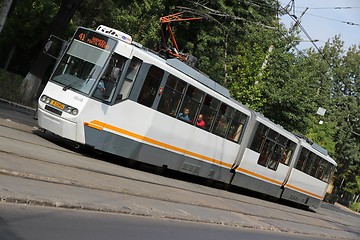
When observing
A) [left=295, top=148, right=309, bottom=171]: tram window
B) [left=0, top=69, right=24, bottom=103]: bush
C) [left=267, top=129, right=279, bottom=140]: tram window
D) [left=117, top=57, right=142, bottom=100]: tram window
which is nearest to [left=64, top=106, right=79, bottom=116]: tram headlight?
[left=117, top=57, right=142, bottom=100]: tram window

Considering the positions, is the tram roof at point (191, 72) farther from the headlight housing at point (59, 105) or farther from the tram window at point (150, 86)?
the headlight housing at point (59, 105)

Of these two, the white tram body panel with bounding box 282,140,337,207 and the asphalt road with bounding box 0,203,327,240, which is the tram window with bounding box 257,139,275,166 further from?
the asphalt road with bounding box 0,203,327,240

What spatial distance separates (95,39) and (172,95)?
2.77 metres

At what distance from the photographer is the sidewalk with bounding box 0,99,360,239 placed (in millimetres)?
8555

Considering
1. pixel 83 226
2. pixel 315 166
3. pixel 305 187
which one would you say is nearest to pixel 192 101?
pixel 83 226

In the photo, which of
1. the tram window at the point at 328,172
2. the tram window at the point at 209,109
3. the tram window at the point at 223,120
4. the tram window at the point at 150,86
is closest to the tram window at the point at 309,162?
the tram window at the point at 328,172

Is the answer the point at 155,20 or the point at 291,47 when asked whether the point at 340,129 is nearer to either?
the point at 291,47

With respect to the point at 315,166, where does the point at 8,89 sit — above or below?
below

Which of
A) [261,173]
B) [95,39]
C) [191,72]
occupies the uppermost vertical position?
[191,72]

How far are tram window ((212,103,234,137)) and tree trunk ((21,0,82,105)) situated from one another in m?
10.6

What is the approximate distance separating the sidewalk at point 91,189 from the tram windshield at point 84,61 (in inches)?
67.4

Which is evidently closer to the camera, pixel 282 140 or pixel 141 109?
pixel 141 109

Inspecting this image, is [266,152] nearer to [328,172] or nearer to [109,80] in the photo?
[328,172]

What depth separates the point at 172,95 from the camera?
1566 centimetres
